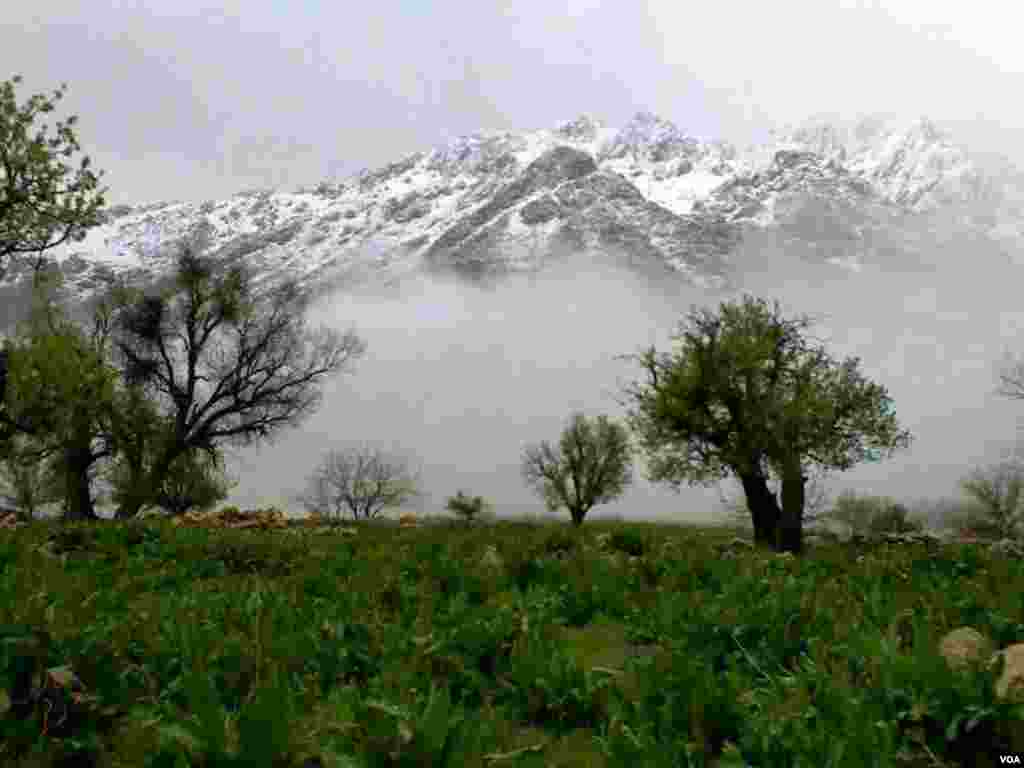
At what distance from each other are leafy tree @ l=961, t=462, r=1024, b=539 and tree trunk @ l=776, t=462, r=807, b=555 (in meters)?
71.5

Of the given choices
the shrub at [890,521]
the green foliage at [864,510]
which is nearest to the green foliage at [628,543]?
the shrub at [890,521]

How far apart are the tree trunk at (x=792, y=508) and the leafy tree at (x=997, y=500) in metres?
71.5

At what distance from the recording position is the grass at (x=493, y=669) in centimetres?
339

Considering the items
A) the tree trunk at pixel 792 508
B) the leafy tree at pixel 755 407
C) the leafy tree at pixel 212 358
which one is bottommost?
the tree trunk at pixel 792 508

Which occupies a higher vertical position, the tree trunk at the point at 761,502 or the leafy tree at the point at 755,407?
the leafy tree at the point at 755,407

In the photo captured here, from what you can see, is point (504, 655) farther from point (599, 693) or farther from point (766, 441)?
point (766, 441)

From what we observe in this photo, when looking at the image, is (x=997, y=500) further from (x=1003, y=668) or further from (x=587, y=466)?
(x=1003, y=668)

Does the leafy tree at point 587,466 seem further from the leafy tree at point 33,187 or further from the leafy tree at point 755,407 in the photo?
the leafy tree at point 33,187

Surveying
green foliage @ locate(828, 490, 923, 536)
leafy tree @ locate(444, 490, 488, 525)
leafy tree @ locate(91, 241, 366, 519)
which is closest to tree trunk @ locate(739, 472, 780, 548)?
leafy tree @ locate(91, 241, 366, 519)


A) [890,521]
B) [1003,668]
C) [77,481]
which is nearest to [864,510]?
[890,521]

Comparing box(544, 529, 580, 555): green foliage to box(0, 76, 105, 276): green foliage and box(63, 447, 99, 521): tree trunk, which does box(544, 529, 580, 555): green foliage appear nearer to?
box(0, 76, 105, 276): green foliage

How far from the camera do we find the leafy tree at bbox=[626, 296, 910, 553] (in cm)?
2527

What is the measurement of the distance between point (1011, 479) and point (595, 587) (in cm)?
9912

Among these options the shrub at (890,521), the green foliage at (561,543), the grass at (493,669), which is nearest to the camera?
the grass at (493,669)
